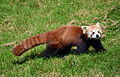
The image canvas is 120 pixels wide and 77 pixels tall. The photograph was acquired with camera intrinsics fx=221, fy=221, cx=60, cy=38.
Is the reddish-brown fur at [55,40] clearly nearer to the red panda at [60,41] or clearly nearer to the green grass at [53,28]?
the red panda at [60,41]

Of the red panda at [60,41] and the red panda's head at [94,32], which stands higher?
the red panda's head at [94,32]

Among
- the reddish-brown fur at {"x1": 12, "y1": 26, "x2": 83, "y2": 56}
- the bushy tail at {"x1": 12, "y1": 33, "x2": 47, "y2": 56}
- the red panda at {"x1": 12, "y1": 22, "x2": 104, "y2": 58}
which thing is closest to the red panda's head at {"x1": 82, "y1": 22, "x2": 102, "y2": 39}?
the red panda at {"x1": 12, "y1": 22, "x2": 104, "y2": 58}

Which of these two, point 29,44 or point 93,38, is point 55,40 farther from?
point 93,38

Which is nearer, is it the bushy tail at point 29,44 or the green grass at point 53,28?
the green grass at point 53,28

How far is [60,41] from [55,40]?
0.54ft

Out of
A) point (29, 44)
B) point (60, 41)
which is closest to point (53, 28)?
point (60, 41)

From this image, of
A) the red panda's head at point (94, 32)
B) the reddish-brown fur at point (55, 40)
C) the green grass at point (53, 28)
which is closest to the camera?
the green grass at point (53, 28)

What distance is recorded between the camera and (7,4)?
1182 centimetres

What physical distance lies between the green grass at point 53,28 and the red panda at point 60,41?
1.07 feet

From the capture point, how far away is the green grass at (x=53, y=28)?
5669 millimetres

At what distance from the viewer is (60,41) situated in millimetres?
6641

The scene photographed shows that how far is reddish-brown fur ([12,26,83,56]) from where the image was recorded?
6.57 m

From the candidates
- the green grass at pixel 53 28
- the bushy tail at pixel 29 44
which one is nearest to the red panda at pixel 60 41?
the bushy tail at pixel 29 44

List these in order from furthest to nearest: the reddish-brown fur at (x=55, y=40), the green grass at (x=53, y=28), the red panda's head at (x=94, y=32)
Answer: the reddish-brown fur at (x=55, y=40), the red panda's head at (x=94, y=32), the green grass at (x=53, y=28)
